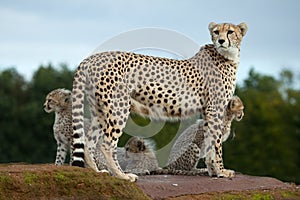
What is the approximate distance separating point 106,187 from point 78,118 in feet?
4.86

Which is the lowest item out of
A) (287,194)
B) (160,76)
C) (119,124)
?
(287,194)

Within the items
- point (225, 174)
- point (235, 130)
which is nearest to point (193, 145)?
point (225, 174)

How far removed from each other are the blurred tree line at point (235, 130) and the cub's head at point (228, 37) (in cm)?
1106

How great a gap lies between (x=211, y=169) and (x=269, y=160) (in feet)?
50.6

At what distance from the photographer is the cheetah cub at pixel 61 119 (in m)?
10.5

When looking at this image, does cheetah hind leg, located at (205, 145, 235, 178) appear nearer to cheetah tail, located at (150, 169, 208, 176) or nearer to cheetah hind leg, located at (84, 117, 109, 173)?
cheetah tail, located at (150, 169, 208, 176)

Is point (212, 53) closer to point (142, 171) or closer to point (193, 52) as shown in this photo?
point (193, 52)

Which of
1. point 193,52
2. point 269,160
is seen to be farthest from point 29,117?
point 193,52

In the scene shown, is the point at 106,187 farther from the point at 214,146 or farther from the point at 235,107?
the point at 235,107

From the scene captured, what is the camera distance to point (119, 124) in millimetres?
9430

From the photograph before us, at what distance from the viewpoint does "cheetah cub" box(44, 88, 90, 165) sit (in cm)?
1052

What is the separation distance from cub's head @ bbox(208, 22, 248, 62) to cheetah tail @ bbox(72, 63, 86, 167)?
209 centimetres

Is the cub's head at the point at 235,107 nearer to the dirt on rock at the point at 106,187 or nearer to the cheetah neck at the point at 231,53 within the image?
the cheetah neck at the point at 231,53

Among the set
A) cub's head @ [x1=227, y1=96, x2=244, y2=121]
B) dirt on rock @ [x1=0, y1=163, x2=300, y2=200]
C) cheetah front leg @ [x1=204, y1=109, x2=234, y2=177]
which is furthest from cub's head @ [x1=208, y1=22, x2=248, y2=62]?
dirt on rock @ [x1=0, y1=163, x2=300, y2=200]
